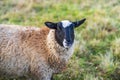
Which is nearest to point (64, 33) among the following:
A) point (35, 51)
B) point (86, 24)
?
point (35, 51)

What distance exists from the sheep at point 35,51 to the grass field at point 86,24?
575 mm

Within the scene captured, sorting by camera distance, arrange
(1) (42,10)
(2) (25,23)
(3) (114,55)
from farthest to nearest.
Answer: (1) (42,10) → (2) (25,23) → (3) (114,55)

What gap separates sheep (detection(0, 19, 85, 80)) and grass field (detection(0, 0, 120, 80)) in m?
0.58

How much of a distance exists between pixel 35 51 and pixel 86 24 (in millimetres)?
3693

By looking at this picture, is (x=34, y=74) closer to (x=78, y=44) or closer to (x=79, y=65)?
(x=79, y=65)

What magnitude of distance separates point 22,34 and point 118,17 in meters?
4.41

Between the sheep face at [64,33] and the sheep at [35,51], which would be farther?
the sheep at [35,51]

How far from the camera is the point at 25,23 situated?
10.3 meters

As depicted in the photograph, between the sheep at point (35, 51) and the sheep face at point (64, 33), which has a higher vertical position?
the sheep face at point (64, 33)

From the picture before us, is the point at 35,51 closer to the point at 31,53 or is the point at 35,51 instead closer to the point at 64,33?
the point at 31,53

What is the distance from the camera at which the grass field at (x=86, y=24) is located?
25.5ft

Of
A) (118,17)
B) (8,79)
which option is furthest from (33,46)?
(118,17)

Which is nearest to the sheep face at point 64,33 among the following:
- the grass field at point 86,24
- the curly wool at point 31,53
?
the curly wool at point 31,53

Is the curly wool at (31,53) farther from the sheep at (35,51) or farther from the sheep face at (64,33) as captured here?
the sheep face at (64,33)
